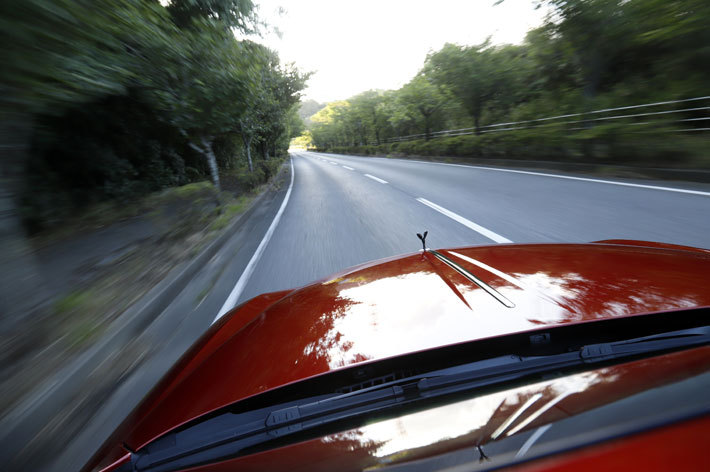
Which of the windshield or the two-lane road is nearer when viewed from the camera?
the windshield

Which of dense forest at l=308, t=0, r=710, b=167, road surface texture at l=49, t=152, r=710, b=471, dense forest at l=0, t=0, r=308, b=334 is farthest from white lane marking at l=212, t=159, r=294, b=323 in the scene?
dense forest at l=308, t=0, r=710, b=167

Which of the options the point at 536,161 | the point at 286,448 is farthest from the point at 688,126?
the point at 286,448

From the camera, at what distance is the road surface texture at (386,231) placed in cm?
305

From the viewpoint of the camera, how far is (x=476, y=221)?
5.71 m

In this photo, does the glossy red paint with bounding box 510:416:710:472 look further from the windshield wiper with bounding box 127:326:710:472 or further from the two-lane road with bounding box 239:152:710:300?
the two-lane road with bounding box 239:152:710:300

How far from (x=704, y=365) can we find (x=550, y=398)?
0.45 m

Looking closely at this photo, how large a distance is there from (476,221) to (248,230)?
15.9ft

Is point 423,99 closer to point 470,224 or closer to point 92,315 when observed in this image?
point 470,224

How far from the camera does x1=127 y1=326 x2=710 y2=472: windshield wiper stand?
97 centimetres

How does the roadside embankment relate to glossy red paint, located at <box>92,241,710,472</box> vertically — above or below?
below

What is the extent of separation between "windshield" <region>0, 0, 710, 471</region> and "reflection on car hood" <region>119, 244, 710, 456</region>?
1 cm

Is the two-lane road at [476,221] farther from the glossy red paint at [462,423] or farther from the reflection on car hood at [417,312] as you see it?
the glossy red paint at [462,423]

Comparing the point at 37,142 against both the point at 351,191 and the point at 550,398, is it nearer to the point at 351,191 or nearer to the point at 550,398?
the point at 351,191

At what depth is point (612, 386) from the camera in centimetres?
88
